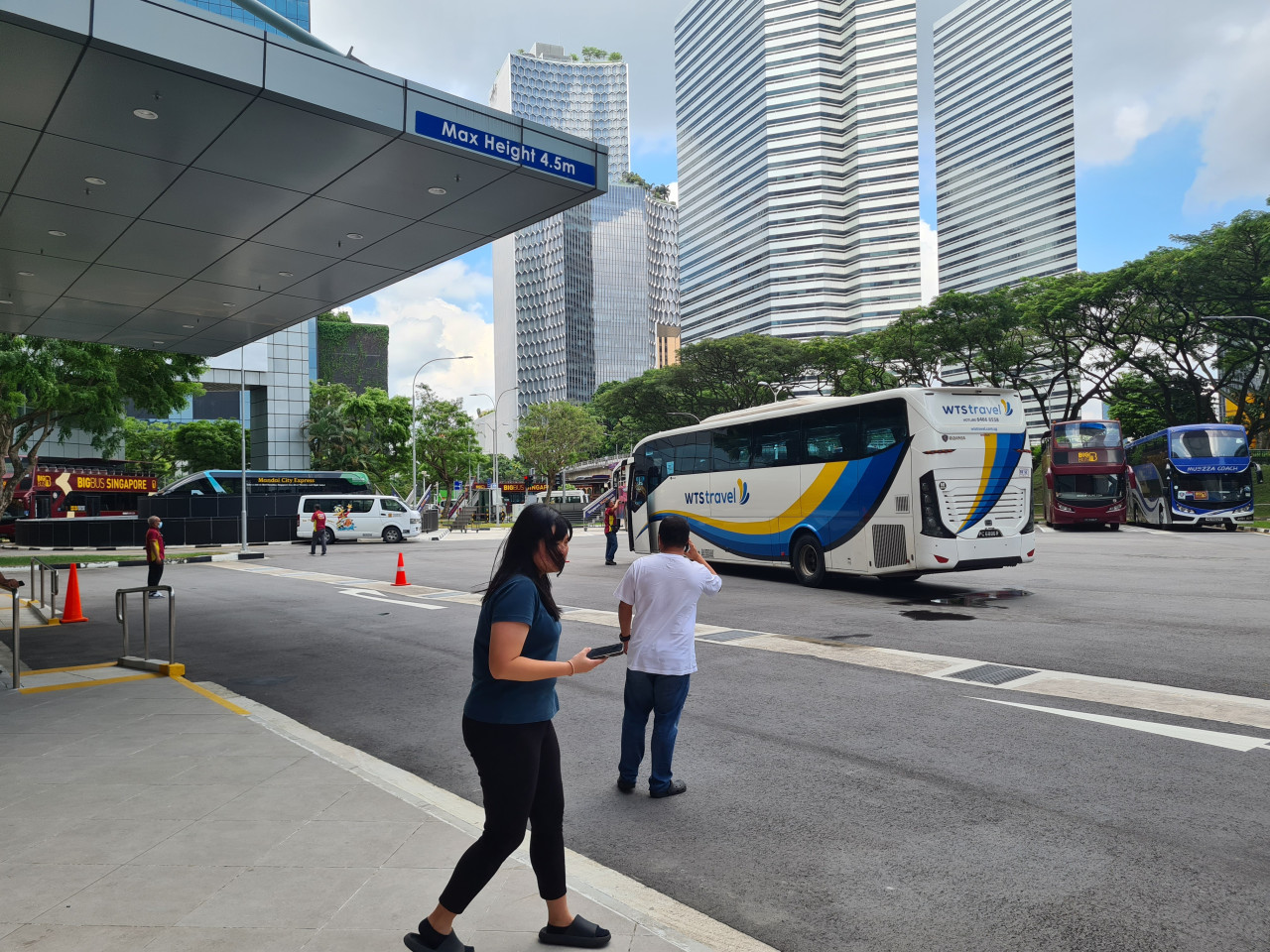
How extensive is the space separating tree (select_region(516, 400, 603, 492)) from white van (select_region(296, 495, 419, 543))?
39068 mm

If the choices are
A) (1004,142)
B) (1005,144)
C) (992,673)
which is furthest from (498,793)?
(1004,142)

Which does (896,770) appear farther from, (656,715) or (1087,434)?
(1087,434)

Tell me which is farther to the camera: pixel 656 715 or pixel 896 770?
pixel 896 770

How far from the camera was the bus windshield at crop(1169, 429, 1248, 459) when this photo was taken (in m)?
31.6

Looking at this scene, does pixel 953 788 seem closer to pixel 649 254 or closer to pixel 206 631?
pixel 206 631

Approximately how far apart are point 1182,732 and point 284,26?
10.1 meters

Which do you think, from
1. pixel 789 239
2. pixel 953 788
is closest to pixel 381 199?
pixel 953 788

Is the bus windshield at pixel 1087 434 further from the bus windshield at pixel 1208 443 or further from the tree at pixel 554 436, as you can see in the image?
the tree at pixel 554 436

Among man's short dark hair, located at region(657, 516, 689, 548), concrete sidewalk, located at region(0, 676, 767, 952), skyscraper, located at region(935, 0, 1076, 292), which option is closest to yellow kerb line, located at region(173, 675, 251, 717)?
concrete sidewalk, located at region(0, 676, 767, 952)

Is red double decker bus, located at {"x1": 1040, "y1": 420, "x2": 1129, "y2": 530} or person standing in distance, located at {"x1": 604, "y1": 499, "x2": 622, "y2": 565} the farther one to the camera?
red double decker bus, located at {"x1": 1040, "y1": 420, "x2": 1129, "y2": 530}

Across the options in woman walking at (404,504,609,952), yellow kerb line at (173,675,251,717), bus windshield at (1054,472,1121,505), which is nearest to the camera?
woman walking at (404,504,609,952)

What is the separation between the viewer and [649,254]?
17138 cm

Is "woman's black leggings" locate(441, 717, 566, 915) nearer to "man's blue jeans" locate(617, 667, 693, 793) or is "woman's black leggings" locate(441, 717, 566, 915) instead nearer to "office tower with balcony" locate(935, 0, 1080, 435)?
"man's blue jeans" locate(617, 667, 693, 793)

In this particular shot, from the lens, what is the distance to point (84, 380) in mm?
25422
